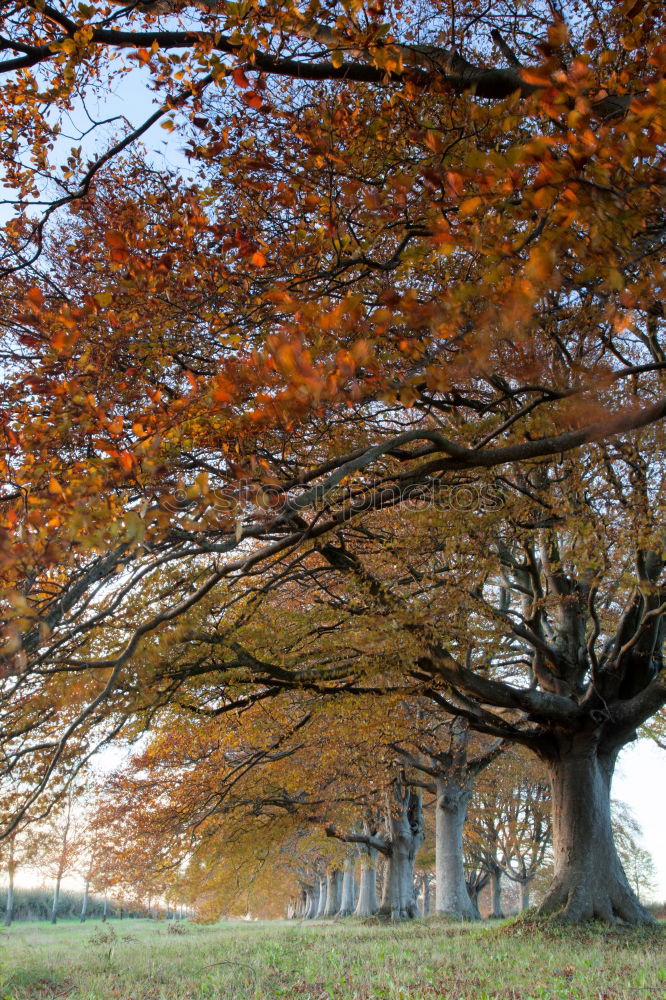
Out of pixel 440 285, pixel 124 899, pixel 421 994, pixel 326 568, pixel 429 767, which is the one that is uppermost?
pixel 440 285

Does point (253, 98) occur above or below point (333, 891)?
above

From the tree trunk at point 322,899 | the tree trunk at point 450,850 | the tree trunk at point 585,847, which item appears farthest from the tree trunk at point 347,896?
the tree trunk at point 585,847

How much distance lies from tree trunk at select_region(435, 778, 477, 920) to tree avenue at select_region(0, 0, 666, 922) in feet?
22.6

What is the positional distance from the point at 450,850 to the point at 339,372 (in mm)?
16810

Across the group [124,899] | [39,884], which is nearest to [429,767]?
[124,899]

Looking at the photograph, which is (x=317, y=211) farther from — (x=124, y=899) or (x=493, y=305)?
(x=124, y=899)

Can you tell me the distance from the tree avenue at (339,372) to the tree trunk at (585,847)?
48 mm

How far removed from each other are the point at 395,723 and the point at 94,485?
30.3ft

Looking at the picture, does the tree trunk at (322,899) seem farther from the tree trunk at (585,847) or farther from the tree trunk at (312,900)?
the tree trunk at (585,847)

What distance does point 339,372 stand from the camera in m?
3.33

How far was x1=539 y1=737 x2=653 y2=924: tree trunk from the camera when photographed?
9.74 meters

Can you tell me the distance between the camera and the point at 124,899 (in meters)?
17.0

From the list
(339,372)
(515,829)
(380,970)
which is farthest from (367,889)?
(339,372)

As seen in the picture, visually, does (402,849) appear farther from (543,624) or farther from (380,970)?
(380,970)
